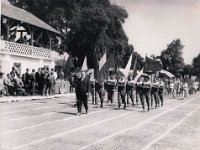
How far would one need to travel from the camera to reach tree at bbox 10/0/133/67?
49.8 metres

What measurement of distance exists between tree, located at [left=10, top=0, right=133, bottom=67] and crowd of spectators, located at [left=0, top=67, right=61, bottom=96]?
2444cm

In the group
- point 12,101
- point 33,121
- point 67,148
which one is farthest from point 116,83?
point 67,148

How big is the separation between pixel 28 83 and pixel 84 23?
90.1 feet

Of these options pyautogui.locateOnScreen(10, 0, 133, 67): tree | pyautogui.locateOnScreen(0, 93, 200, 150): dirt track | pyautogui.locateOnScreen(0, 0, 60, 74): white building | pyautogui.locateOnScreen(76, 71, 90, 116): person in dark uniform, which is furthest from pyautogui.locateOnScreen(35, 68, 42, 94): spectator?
pyautogui.locateOnScreen(10, 0, 133, 67): tree

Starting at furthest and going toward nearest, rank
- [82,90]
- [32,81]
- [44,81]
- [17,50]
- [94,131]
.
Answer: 1. [17,50]
2. [44,81]
3. [32,81]
4. [82,90]
5. [94,131]

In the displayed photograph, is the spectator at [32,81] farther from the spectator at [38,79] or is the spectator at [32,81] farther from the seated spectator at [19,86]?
the seated spectator at [19,86]

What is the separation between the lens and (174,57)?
4500 cm

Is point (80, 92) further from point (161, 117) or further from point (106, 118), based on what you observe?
point (161, 117)

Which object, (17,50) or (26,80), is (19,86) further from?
(17,50)

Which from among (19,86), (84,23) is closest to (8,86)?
(19,86)

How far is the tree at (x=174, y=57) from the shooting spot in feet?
142

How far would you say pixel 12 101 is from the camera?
19719 mm

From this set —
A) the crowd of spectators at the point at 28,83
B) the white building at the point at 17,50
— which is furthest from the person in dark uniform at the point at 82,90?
the white building at the point at 17,50

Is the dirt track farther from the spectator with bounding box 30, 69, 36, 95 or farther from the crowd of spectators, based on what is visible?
the spectator with bounding box 30, 69, 36, 95
